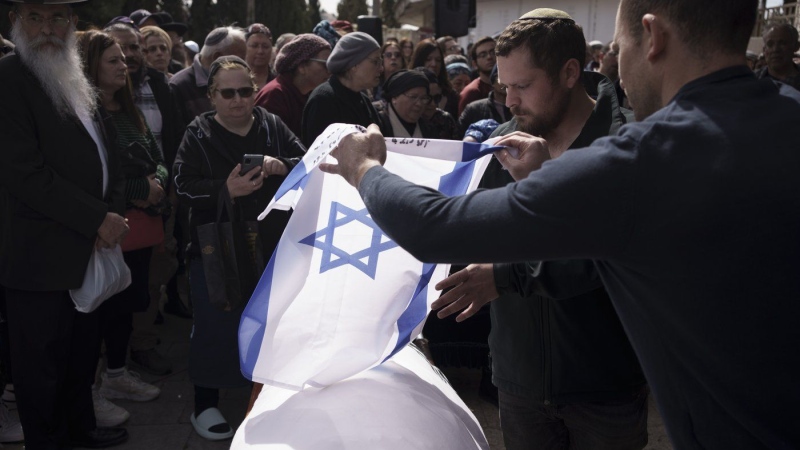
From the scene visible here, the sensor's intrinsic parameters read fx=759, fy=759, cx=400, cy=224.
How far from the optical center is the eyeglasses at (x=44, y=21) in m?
3.42

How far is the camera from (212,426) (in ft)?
12.7

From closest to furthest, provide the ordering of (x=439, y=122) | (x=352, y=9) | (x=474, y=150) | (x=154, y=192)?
(x=474, y=150) → (x=154, y=192) → (x=439, y=122) → (x=352, y=9)

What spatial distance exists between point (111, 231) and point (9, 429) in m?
1.20

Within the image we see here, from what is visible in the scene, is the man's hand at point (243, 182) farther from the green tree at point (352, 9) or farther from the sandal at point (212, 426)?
the green tree at point (352, 9)

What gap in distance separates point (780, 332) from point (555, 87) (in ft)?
3.80

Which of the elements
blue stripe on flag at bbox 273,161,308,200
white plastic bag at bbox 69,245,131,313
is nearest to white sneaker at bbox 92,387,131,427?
white plastic bag at bbox 69,245,131,313

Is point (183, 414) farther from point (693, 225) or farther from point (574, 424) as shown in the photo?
point (693, 225)

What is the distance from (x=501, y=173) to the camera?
2340mm

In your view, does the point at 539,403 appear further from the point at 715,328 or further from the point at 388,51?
the point at 388,51

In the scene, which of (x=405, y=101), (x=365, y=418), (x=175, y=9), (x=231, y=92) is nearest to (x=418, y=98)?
(x=405, y=101)

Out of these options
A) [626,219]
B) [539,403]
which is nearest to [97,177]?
[539,403]

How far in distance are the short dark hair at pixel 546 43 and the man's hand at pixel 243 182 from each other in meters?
1.67

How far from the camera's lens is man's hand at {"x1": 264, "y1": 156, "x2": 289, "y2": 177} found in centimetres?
362

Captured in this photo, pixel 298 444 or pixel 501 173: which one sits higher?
pixel 501 173
